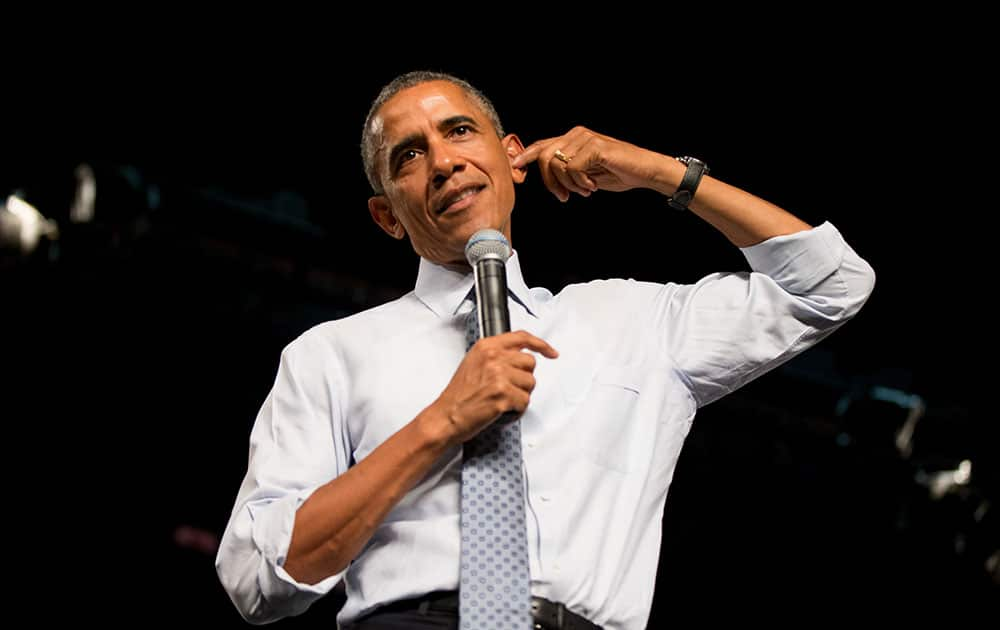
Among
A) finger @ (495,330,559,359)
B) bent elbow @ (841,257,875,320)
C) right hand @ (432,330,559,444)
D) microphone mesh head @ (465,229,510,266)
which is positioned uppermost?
bent elbow @ (841,257,875,320)

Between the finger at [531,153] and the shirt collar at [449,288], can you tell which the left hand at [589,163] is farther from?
the shirt collar at [449,288]

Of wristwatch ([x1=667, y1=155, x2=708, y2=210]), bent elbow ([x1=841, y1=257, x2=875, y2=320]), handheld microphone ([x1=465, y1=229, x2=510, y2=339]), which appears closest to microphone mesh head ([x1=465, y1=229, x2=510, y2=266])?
handheld microphone ([x1=465, y1=229, x2=510, y2=339])

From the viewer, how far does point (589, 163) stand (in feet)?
5.25

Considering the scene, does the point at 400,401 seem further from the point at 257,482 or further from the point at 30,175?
the point at 30,175

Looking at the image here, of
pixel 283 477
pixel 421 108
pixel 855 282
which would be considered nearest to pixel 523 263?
pixel 421 108

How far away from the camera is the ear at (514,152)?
1.73m

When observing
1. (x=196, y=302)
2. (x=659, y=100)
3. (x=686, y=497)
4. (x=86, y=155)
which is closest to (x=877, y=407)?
(x=686, y=497)

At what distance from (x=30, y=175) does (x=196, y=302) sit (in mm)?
691

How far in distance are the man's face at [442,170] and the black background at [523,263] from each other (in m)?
1.34

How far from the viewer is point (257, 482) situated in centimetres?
140

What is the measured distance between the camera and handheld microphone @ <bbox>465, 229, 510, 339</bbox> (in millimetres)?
1333

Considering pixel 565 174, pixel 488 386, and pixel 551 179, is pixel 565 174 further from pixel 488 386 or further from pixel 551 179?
pixel 488 386

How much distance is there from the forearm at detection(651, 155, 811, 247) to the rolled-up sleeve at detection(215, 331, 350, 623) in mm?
588

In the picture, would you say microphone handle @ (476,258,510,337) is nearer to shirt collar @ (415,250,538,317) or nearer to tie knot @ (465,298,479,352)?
tie knot @ (465,298,479,352)
